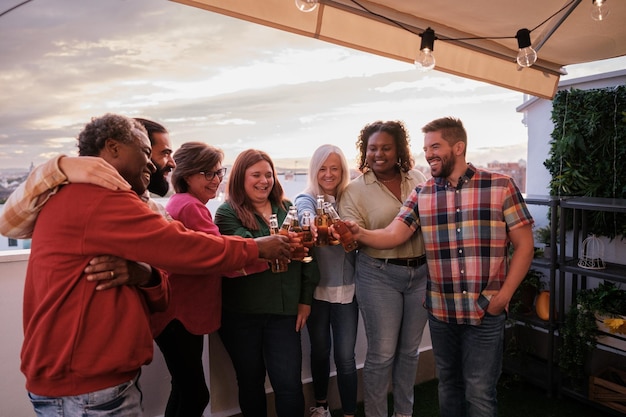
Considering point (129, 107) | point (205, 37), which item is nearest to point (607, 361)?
point (129, 107)

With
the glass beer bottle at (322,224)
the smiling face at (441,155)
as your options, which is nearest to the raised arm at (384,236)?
the glass beer bottle at (322,224)

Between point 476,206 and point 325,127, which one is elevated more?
point 325,127

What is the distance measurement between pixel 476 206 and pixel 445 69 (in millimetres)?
1036

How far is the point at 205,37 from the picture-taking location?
13.6ft

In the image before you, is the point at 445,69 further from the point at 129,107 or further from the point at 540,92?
the point at 129,107

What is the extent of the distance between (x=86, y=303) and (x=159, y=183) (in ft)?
3.12

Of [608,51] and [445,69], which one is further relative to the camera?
[608,51]

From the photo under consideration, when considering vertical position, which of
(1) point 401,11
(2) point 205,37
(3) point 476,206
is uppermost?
(2) point 205,37

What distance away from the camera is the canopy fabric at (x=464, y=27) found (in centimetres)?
211

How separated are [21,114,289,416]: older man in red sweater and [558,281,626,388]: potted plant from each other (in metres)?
2.76

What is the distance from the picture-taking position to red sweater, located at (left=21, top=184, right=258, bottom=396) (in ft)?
4.02

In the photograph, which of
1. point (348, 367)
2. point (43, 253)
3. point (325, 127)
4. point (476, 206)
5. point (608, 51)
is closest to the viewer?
point (43, 253)

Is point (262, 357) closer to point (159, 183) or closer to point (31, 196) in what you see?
point (159, 183)

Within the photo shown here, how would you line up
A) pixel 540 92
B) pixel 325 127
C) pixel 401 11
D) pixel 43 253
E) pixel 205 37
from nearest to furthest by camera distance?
1. pixel 43 253
2. pixel 401 11
3. pixel 540 92
4. pixel 325 127
5. pixel 205 37
